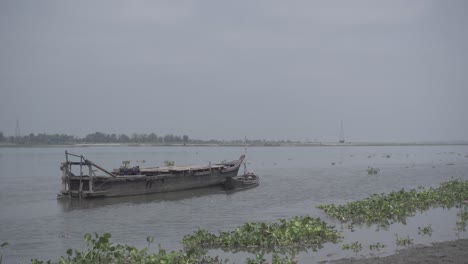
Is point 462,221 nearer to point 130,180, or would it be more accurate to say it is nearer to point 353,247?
point 353,247

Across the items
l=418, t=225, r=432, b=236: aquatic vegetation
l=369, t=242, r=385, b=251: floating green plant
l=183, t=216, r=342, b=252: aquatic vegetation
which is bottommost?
l=418, t=225, r=432, b=236: aquatic vegetation

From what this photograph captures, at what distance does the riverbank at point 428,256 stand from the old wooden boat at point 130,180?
61.2 feet

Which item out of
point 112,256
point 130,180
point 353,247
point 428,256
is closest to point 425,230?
point 353,247

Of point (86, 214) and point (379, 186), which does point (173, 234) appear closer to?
point (86, 214)

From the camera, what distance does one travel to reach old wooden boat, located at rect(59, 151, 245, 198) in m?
27.3

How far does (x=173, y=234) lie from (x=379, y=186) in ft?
76.7

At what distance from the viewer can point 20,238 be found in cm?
1762

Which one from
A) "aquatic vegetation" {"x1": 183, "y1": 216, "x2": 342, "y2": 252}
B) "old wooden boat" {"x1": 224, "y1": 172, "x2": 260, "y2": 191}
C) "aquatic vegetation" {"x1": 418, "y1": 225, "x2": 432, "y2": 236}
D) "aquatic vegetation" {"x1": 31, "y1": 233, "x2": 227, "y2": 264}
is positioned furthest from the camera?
"old wooden boat" {"x1": 224, "y1": 172, "x2": 260, "y2": 191}

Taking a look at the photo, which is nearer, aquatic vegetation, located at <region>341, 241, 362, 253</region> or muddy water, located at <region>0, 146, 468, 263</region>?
aquatic vegetation, located at <region>341, 241, 362, 253</region>

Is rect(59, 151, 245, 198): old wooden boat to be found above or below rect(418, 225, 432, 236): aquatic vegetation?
above

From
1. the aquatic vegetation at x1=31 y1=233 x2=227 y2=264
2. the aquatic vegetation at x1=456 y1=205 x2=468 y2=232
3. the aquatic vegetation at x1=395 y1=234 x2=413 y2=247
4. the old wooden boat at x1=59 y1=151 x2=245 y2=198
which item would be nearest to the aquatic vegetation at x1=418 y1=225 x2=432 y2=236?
the aquatic vegetation at x1=456 y1=205 x2=468 y2=232

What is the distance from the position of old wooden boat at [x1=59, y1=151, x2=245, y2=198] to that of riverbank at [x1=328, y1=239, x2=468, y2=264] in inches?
734

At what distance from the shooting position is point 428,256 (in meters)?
11.6

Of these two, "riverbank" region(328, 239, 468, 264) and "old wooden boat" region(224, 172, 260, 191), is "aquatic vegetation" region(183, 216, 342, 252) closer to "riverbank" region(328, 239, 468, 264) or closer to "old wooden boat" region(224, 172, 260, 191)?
"riverbank" region(328, 239, 468, 264)
